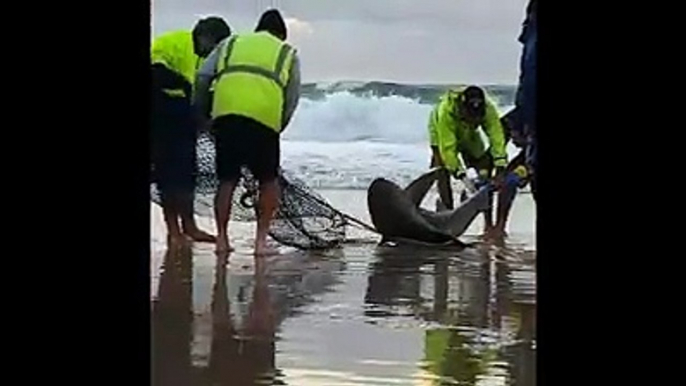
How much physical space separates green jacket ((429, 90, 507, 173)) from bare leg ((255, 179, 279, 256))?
2.84 feet

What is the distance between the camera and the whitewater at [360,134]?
18.4 ft

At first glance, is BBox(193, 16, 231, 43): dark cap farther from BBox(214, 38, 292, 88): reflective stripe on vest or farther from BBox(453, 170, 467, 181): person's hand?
BBox(453, 170, 467, 181): person's hand

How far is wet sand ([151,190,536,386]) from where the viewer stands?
2416 mm

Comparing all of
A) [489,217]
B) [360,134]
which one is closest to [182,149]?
[489,217]

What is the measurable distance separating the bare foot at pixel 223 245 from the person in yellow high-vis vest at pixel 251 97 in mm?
137

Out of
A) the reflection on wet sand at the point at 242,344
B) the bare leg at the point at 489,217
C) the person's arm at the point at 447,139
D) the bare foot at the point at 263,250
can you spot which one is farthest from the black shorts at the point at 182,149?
the bare leg at the point at 489,217

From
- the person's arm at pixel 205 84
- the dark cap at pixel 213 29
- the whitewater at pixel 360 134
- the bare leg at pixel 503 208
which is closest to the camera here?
the person's arm at pixel 205 84

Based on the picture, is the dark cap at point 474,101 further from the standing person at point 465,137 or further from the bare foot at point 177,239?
the bare foot at point 177,239
